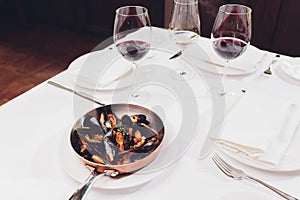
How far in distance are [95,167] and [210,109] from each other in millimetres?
337

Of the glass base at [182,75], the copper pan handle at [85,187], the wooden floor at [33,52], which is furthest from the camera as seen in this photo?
the wooden floor at [33,52]

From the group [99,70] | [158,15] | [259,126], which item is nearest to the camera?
[259,126]

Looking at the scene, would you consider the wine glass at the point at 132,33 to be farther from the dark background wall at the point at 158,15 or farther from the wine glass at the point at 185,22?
the dark background wall at the point at 158,15

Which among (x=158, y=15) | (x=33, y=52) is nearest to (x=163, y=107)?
(x=158, y=15)

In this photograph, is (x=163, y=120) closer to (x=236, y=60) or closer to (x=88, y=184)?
(x=88, y=184)

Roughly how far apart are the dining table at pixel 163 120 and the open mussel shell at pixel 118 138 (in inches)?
1.1

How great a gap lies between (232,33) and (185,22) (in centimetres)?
13

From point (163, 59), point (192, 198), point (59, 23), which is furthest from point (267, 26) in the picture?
point (59, 23)

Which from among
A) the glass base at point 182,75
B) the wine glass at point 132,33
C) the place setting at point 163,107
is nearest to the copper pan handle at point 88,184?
the place setting at point 163,107

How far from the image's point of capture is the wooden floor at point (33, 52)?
2.41 metres

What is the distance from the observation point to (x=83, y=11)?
117 inches

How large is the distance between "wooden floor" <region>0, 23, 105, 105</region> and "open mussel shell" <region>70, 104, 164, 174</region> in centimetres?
171

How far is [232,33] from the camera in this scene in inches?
33.0

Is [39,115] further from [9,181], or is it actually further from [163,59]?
[163,59]
